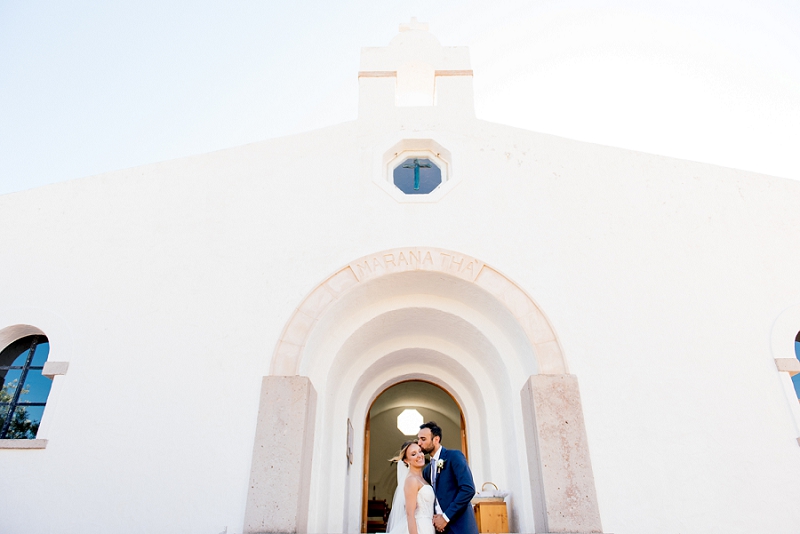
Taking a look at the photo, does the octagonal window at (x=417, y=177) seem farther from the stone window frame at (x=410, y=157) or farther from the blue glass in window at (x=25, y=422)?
the blue glass in window at (x=25, y=422)

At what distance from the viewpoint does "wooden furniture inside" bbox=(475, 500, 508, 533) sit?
636 centimetres

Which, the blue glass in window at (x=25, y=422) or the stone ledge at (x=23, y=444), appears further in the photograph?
the blue glass in window at (x=25, y=422)

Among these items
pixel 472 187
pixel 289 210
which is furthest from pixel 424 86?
pixel 289 210

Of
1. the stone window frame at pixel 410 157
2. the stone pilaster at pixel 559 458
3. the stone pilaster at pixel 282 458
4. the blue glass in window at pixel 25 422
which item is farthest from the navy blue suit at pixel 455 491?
the blue glass in window at pixel 25 422

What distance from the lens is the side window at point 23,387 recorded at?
6512 millimetres

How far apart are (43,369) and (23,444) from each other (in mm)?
849

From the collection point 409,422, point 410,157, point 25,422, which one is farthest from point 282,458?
point 409,422

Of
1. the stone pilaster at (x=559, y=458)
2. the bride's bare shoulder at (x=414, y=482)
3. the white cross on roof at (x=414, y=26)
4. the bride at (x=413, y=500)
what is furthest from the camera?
the white cross on roof at (x=414, y=26)

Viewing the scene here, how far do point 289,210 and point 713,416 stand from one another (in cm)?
570

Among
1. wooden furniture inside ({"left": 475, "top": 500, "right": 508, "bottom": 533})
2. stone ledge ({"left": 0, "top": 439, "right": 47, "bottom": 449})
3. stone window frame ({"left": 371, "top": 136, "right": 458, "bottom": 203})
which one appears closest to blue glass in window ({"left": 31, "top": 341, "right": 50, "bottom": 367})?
stone ledge ({"left": 0, "top": 439, "right": 47, "bottom": 449})

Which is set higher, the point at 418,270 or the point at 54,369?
the point at 418,270

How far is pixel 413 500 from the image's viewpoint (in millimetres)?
4387

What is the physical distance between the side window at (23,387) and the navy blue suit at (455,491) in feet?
16.4

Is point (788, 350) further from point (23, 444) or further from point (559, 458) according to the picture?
point (23, 444)
